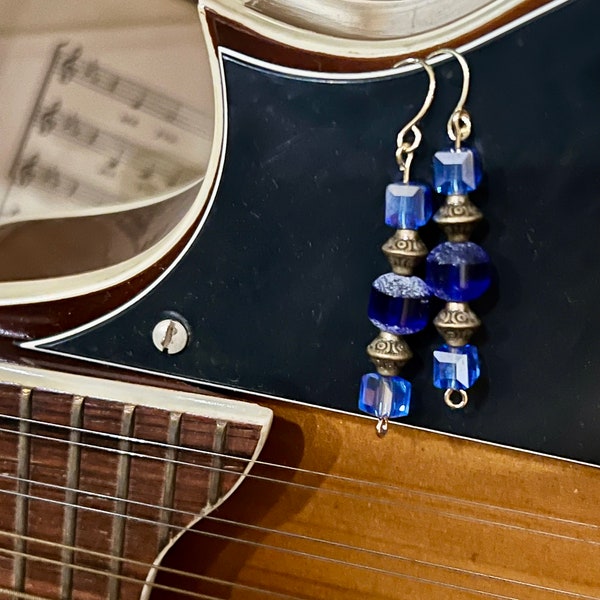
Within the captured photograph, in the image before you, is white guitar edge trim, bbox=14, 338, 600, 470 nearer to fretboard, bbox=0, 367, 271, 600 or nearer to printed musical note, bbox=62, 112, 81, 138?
fretboard, bbox=0, 367, 271, 600

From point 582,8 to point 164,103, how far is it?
43cm

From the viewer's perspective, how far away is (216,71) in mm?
503

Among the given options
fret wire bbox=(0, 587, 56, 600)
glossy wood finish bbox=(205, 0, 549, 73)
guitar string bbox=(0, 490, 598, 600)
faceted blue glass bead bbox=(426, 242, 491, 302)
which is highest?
glossy wood finish bbox=(205, 0, 549, 73)

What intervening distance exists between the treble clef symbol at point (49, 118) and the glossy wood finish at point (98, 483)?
0.33m

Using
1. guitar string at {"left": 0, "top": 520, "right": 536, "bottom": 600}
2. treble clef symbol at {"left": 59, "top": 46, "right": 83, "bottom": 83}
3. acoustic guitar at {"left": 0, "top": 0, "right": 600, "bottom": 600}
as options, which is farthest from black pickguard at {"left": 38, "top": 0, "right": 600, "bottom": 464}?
treble clef symbol at {"left": 59, "top": 46, "right": 83, "bottom": 83}

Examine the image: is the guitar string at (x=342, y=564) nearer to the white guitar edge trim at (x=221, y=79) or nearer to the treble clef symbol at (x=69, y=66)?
the white guitar edge trim at (x=221, y=79)

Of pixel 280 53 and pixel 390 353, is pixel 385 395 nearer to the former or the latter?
pixel 390 353

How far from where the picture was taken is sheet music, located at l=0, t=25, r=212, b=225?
721 mm

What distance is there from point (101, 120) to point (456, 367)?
48 centimetres

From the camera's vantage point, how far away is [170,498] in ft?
1.74

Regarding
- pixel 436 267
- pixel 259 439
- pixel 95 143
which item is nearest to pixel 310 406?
pixel 259 439

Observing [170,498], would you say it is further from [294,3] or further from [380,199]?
[294,3]

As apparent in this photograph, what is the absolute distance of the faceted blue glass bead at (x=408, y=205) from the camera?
1.53ft

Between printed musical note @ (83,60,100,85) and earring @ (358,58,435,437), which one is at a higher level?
printed musical note @ (83,60,100,85)
